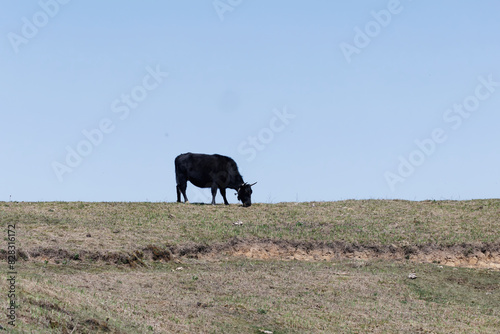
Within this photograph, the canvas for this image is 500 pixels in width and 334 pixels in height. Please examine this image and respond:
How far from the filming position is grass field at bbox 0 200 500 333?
1936 cm

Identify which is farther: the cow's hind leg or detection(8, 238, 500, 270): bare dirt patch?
the cow's hind leg

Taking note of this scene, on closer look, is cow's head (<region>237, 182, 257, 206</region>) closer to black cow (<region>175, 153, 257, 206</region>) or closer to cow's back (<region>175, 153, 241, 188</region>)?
black cow (<region>175, 153, 257, 206</region>)

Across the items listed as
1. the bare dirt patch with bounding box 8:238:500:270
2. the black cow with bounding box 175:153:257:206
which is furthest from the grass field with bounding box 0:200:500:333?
the black cow with bounding box 175:153:257:206

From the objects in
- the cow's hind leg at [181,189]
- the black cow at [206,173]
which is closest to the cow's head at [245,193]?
the black cow at [206,173]

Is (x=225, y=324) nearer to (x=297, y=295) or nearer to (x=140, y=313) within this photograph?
(x=140, y=313)

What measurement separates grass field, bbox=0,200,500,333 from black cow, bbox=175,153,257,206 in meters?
3.75

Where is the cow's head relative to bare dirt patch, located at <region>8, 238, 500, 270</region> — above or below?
above

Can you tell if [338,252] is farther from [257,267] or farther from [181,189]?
[181,189]

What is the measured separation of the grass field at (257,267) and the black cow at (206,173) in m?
3.75

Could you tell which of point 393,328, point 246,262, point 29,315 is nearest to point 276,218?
point 246,262

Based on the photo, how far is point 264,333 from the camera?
18953 millimetres

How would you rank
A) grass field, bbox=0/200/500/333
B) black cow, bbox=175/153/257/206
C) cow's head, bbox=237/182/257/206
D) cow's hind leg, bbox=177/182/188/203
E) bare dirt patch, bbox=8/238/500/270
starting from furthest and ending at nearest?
black cow, bbox=175/153/257/206 < cow's hind leg, bbox=177/182/188/203 < cow's head, bbox=237/182/257/206 < bare dirt patch, bbox=8/238/500/270 < grass field, bbox=0/200/500/333

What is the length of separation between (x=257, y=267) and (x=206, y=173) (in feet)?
47.4

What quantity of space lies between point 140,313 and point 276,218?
52.5ft
